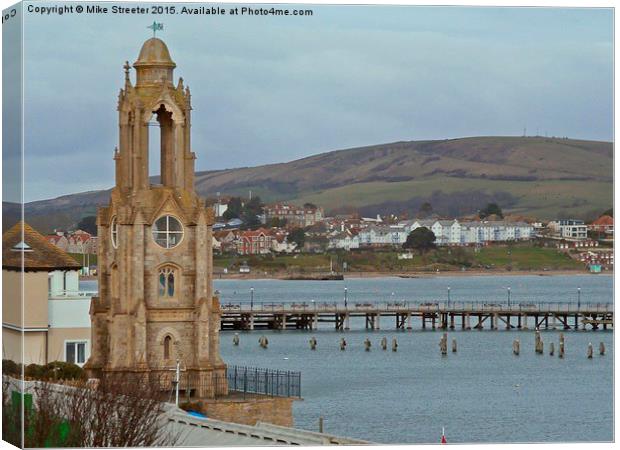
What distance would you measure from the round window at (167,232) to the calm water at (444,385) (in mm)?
10154

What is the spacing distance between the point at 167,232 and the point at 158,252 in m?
0.48

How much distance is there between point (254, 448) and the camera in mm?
37250

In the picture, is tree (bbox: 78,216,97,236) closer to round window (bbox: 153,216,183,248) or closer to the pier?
the pier

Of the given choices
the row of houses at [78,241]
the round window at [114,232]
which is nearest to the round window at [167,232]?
the round window at [114,232]

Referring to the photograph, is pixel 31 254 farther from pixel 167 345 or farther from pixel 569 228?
pixel 569 228

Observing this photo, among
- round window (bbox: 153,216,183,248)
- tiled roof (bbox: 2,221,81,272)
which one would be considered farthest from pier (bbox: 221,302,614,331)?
round window (bbox: 153,216,183,248)

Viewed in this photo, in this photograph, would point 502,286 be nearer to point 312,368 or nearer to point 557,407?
point 312,368

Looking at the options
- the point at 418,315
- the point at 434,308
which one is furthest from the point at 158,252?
the point at 434,308

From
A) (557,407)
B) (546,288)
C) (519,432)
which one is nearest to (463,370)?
(557,407)

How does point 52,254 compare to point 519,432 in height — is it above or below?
above

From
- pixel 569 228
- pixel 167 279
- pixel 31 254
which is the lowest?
pixel 167 279

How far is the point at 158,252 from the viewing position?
147 feet

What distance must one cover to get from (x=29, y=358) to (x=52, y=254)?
4.76 m

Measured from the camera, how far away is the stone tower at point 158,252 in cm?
4438
